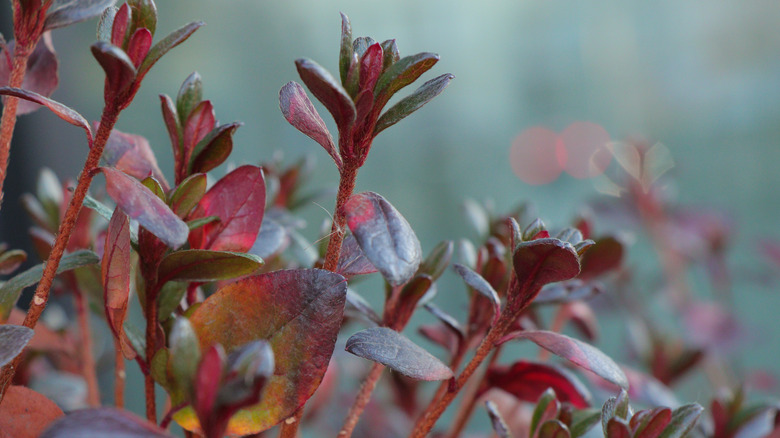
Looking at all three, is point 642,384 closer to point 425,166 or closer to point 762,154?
point 425,166

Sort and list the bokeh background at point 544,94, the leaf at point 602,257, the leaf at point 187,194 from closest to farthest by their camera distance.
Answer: the leaf at point 187,194, the leaf at point 602,257, the bokeh background at point 544,94

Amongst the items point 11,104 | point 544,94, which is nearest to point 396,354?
point 11,104

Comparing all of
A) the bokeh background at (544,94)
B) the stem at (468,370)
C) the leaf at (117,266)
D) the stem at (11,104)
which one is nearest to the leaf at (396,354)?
the stem at (468,370)

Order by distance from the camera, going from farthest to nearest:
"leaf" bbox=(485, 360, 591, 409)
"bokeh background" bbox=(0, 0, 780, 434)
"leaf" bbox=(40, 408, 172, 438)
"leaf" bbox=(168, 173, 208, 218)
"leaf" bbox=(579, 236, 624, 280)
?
"bokeh background" bbox=(0, 0, 780, 434) < "leaf" bbox=(579, 236, 624, 280) < "leaf" bbox=(485, 360, 591, 409) < "leaf" bbox=(168, 173, 208, 218) < "leaf" bbox=(40, 408, 172, 438)

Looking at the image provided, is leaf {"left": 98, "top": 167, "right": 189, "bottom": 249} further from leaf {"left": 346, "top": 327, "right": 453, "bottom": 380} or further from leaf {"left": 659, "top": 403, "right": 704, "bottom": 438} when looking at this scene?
leaf {"left": 659, "top": 403, "right": 704, "bottom": 438}

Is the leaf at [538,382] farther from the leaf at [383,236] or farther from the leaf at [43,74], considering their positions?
the leaf at [43,74]

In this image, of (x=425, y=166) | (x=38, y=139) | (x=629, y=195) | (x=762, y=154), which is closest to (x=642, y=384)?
(x=629, y=195)

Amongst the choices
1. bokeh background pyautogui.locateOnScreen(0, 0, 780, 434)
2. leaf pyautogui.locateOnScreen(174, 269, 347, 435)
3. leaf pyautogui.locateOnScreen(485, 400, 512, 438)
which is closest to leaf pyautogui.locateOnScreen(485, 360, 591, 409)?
leaf pyautogui.locateOnScreen(485, 400, 512, 438)
